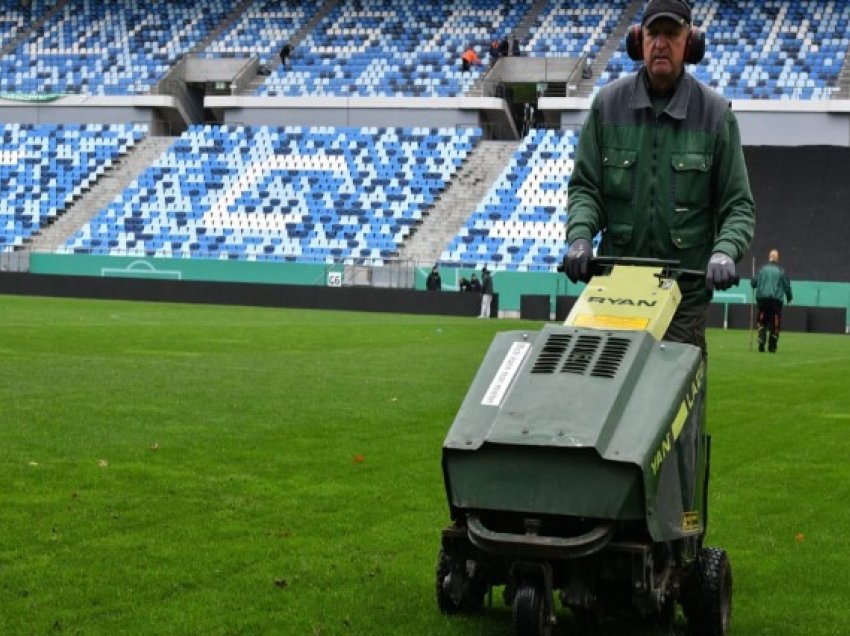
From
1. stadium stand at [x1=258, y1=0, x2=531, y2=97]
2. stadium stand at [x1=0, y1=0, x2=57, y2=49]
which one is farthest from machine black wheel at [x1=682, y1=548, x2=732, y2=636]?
stadium stand at [x1=0, y1=0, x2=57, y2=49]

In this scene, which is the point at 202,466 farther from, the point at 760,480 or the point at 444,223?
the point at 444,223

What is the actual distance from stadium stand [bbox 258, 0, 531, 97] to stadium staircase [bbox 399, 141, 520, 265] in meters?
3.65

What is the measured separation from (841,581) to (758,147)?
152ft

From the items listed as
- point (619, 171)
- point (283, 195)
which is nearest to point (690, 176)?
point (619, 171)

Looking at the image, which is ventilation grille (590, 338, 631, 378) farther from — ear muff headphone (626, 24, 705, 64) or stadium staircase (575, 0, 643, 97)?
stadium staircase (575, 0, 643, 97)

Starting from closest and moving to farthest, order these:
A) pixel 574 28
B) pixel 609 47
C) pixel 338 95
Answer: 1. pixel 609 47
2. pixel 338 95
3. pixel 574 28

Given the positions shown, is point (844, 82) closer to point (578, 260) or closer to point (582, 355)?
point (578, 260)

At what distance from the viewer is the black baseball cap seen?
618 cm

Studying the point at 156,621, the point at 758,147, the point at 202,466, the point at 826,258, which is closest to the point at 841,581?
the point at 156,621

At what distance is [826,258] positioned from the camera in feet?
157

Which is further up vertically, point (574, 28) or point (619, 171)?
point (619, 171)

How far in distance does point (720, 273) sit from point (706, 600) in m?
1.25

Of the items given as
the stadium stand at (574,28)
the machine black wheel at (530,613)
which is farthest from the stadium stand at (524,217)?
the machine black wheel at (530,613)

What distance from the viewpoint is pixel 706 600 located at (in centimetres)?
593
